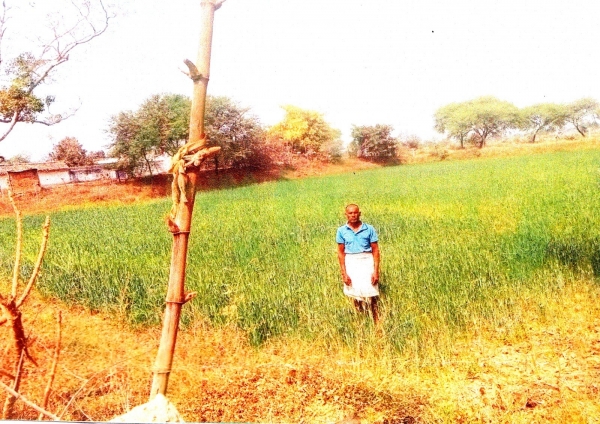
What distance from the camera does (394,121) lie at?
343 centimetres

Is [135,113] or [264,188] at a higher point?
[135,113]

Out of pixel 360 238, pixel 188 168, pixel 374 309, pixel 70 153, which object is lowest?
pixel 374 309

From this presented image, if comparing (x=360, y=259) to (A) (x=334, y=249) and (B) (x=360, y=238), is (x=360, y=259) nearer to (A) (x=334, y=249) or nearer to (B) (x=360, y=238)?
(B) (x=360, y=238)

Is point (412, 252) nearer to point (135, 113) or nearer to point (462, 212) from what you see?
point (462, 212)

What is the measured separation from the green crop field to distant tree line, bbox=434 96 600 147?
12.4 inches

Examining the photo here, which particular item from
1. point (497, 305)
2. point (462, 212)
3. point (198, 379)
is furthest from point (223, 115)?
point (497, 305)

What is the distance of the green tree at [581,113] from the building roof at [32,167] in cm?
365

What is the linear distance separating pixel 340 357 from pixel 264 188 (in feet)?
5.19

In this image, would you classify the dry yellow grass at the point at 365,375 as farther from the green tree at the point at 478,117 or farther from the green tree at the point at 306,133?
the green tree at the point at 306,133

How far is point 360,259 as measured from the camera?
3.04 m

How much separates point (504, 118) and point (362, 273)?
1640 millimetres

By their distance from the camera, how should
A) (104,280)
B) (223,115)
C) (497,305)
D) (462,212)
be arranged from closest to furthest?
(497,305) → (223,115) → (104,280) → (462,212)

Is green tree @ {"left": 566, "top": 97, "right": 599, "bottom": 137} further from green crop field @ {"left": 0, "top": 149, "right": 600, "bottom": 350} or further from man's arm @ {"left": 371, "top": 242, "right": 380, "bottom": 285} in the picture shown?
man's arm @ {"left": 371, "top": 242, "right": 380, "bottom": 285}

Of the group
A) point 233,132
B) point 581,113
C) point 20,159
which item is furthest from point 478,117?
point 20,159
